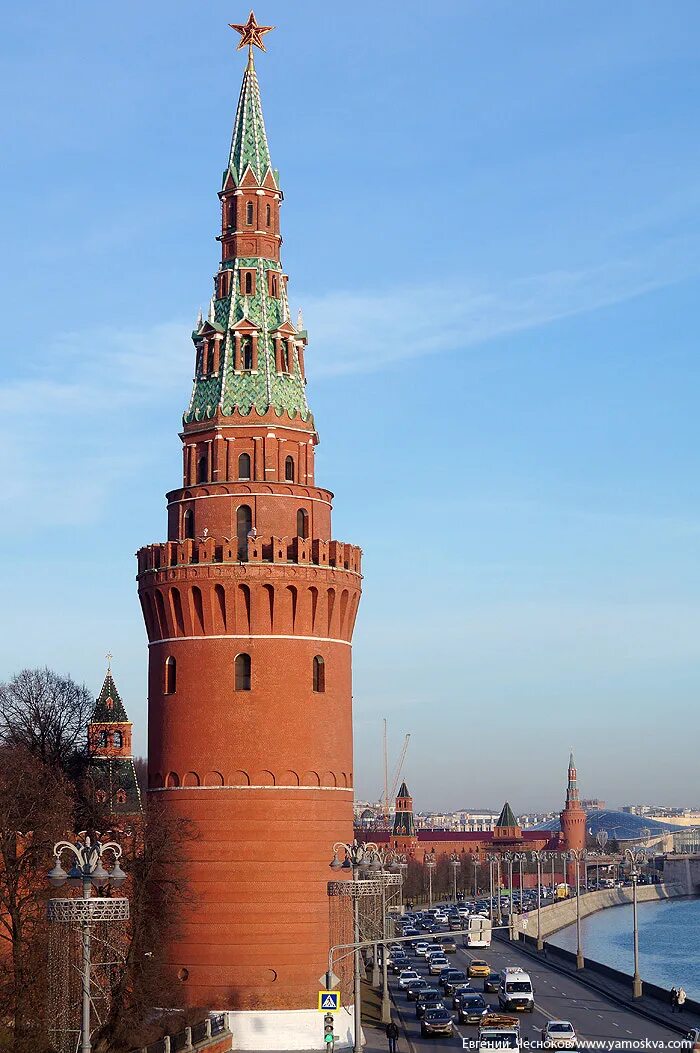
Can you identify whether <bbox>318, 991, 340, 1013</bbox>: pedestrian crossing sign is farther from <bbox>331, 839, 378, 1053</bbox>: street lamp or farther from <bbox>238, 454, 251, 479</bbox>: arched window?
<bbox>238, 454, 251, 479</bbox>: arched window

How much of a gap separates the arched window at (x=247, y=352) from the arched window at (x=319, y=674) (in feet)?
44.2

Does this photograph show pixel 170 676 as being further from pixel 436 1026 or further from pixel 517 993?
pixel 517 993

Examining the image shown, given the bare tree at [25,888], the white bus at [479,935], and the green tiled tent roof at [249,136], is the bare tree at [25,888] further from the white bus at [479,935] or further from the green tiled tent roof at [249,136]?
the white bus at [479,935]

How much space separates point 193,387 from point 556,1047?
3271 cm

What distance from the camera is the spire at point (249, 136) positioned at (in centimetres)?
7412

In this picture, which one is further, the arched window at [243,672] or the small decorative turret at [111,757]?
the small decorative turret at [111,757]

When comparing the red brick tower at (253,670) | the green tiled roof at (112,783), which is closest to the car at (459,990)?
the red brick tower at (253,670)

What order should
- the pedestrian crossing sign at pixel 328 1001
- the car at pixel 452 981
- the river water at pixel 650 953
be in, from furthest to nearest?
1. the river water at pixel 650 953
2. the car at pixel 452 981
3. the pedestrian crossing sign at pixel 328 1001

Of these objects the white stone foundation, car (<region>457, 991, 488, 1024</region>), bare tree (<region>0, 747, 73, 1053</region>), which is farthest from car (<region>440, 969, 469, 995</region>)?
bare tree (<region>0, 747, 73, 1053</region>)

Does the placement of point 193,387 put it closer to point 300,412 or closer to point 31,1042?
point 300,412

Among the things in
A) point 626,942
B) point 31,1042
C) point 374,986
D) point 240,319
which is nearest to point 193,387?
point 240,319

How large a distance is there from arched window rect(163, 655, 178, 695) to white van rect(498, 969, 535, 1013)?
2229cm

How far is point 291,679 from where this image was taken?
68.0 m

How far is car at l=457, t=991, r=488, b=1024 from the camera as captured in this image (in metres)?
73.0
